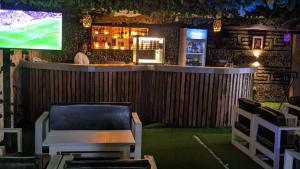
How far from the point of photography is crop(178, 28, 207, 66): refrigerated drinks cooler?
1183 cm

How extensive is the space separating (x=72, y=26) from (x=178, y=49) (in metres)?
3.33

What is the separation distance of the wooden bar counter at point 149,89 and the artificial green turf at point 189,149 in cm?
46

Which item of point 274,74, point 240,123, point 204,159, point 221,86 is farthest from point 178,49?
point 204,159

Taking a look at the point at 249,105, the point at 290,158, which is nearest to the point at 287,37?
the point at 249,105

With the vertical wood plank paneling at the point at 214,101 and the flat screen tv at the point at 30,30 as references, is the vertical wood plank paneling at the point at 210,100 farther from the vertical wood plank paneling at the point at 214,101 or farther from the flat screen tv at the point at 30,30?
the flat screen tv at the point at 30,30

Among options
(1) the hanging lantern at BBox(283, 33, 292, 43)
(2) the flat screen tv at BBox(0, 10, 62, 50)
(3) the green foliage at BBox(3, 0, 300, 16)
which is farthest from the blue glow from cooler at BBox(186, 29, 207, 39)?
(3) the green foliage at BBox(3, 0, 300, 16)

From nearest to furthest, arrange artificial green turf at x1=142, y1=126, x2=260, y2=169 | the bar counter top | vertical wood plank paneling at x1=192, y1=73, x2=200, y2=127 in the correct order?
artificial green turf at x1=142, y1=126, x2=260, y2=169 → the bar counter top → vertical wood plank paneling at x1=192, y1=73, x2=200, y2=127

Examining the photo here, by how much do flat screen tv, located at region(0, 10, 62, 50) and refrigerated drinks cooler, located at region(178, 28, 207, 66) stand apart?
21.0 ft

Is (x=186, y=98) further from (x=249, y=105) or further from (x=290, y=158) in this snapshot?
(x=290, y=158)

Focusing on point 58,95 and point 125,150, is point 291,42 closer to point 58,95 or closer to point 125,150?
point 58,95

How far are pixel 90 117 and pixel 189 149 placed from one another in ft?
6.73

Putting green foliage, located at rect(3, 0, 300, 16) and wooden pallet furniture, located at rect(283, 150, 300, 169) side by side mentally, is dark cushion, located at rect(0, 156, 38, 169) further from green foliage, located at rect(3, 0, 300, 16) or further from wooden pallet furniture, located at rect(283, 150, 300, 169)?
wooden pallet furniture, located at rect(283, 150, 300, 169)

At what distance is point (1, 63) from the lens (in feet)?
21.1

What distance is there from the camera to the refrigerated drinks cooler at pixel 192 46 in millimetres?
11828
